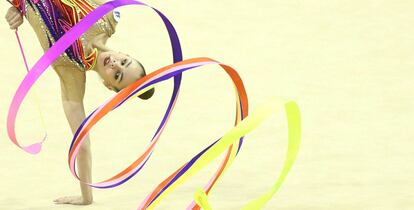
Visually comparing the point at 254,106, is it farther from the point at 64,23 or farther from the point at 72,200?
the point at 64,23

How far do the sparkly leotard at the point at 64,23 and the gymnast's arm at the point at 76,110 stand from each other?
84 mm

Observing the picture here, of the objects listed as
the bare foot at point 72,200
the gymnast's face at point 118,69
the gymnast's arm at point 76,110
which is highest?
the gymnast's face at point 118,69

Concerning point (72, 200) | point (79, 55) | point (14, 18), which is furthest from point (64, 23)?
point (72, 200)

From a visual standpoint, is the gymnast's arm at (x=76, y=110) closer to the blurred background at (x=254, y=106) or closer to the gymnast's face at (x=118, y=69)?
the blurred background at (x=254, y=106)

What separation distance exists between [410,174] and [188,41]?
2914mm

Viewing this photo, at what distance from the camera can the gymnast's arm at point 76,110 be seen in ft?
17.1

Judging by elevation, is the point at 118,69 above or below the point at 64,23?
below

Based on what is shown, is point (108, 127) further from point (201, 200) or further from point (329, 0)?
point (329, 0)

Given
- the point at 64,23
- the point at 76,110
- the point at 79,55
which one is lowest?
the point at 76,110

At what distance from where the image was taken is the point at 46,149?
250 inches

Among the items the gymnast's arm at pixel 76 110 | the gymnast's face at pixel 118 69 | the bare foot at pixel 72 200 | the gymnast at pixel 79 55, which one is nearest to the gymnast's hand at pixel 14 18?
the gymnast at pixel 79 55

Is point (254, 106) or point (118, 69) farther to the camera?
point (254, 106)

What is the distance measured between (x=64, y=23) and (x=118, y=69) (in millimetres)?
396

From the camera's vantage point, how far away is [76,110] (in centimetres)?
525
